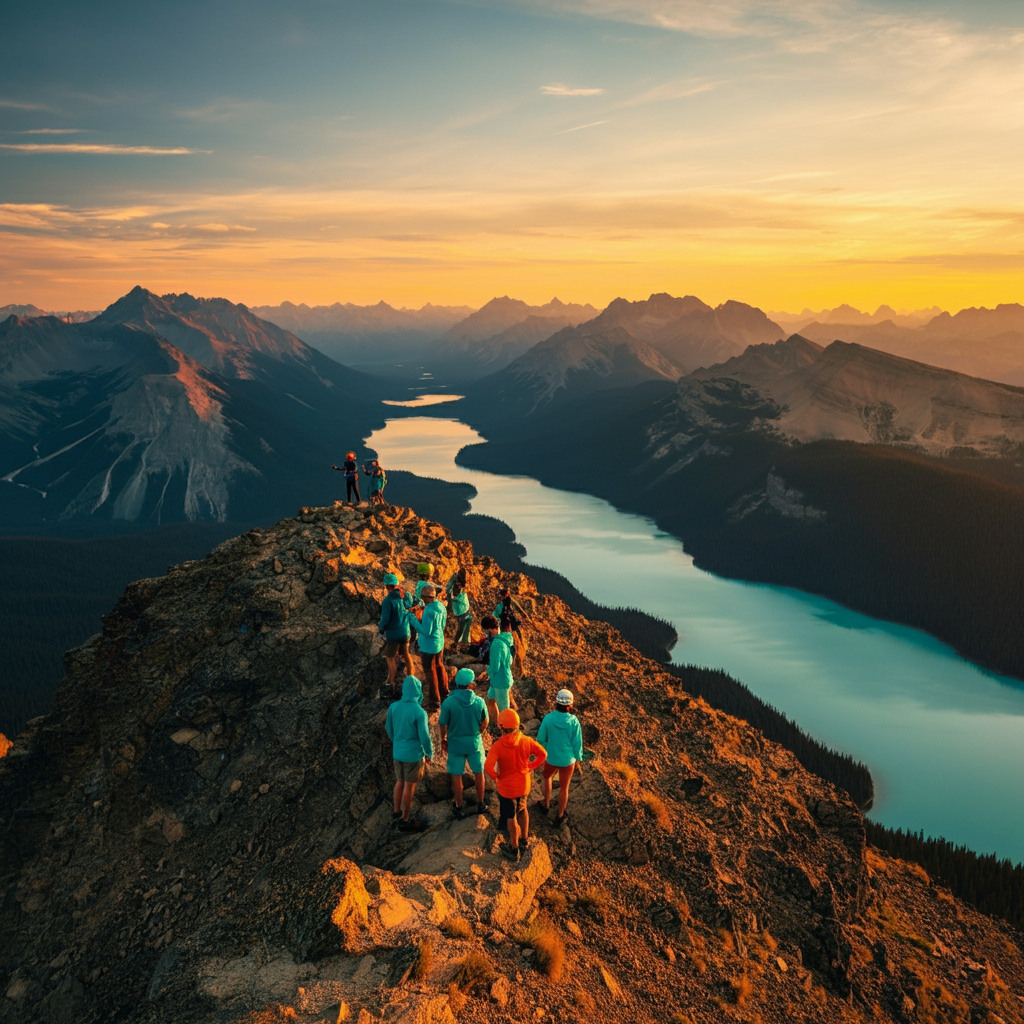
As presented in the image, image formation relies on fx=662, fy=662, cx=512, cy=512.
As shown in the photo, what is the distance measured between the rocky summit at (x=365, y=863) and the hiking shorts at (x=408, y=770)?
175 cm

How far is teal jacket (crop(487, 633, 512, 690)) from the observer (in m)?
22.6

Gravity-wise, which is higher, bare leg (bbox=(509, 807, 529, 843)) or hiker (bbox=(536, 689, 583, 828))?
hiker (bbox=(536, 689, 583, 828))

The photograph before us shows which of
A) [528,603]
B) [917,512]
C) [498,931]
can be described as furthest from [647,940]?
[917,512]

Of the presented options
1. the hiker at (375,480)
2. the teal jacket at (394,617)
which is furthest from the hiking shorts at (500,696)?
the hiker at (375,480)

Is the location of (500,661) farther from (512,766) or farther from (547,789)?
(512,766)

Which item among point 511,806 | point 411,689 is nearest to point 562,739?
point 511,806

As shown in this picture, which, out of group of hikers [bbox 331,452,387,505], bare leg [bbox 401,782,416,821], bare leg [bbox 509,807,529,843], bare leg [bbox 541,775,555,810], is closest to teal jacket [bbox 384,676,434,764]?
bare leg [bbox 401,782,416,821]

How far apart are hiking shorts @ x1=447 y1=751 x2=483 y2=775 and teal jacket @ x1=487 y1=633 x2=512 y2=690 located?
150 inches

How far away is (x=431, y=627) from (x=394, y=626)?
1.77m

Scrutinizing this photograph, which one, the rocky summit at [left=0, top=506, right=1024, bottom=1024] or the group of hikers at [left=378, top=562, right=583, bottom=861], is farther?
the group of hikers at [left=378, top=562, right=583, bottom=861]

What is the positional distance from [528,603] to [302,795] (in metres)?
21.4

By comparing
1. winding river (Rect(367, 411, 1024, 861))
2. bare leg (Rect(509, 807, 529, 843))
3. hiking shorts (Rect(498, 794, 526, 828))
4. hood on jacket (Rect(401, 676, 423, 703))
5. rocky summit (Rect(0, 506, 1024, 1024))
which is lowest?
winding river (Rect(367, 411, 1024, 861))

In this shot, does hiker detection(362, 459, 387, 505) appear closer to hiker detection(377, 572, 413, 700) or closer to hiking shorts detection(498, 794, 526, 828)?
hiker detection(377, 572, 413, 700)

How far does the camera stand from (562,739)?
63.2 ft
